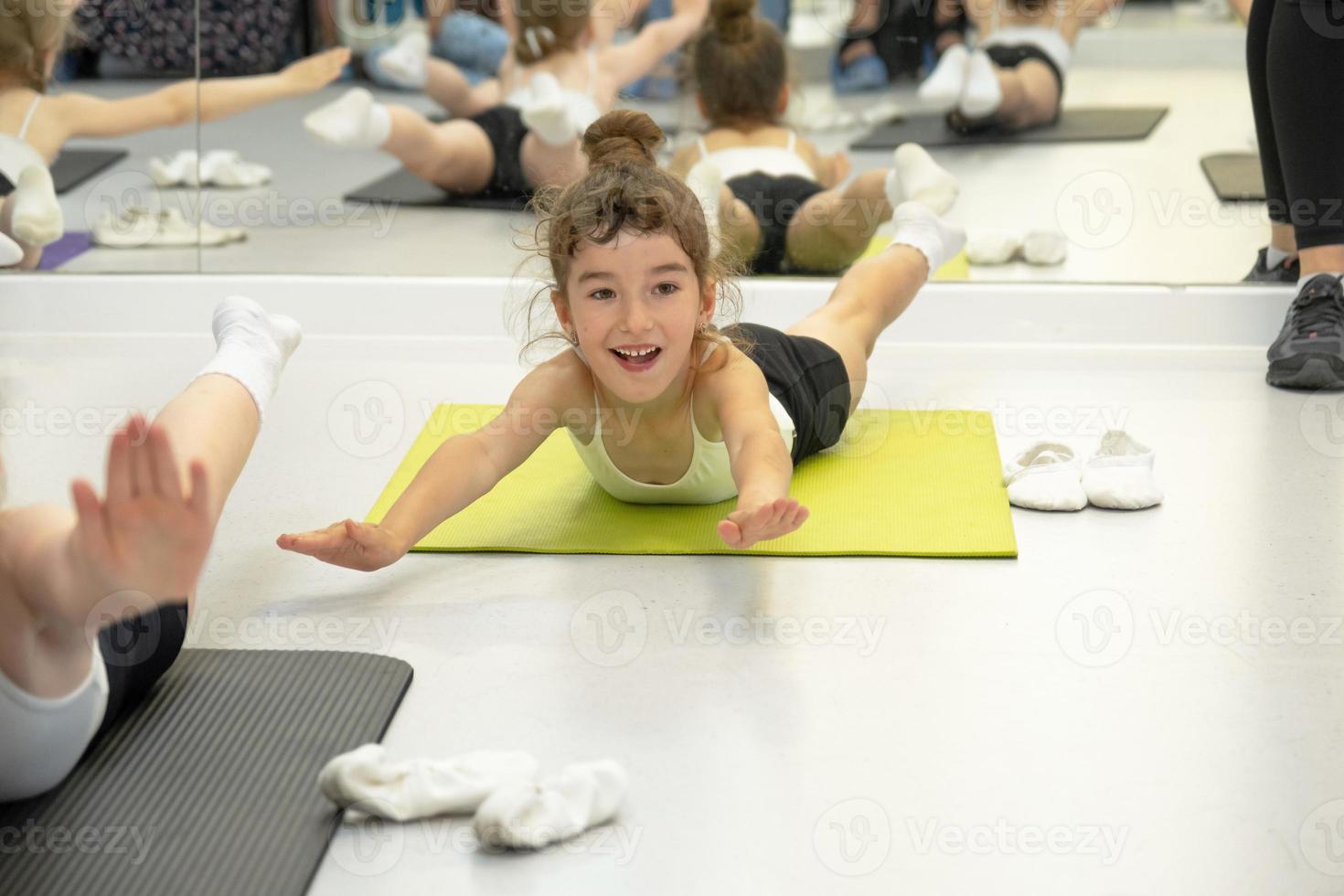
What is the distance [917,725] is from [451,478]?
24.6 inches

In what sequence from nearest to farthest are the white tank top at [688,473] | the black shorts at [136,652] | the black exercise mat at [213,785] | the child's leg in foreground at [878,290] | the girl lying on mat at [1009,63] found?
1. the black exercise mat at [213,785]
2. the black shorts at [136,652]
3. the white tank top at [688,473]
4. the child's leg in foreground at [878,290]
5. the girl lying on mat at [1009,63]

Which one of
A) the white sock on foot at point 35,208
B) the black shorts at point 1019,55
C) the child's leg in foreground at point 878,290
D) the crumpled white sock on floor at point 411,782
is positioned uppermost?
the black shorts at point 1019,55

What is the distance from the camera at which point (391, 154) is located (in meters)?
2.95

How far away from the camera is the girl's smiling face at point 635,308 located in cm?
168

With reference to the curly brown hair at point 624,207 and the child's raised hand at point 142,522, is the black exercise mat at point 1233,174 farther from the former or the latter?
the child's raised hand at point 142,522

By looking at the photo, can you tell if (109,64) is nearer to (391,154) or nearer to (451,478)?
(391,154)

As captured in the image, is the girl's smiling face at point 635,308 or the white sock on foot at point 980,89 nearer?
the girl's smiling face at point 635,308

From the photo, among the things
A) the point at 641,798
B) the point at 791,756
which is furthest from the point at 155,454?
the point at 791,756

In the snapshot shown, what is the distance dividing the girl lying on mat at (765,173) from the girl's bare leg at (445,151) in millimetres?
433

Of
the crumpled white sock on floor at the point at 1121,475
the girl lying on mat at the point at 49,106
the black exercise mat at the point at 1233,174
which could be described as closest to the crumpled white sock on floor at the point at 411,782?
the crumpled white sock on floor at the point at 1121,475

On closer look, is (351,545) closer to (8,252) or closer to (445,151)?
(8,252)

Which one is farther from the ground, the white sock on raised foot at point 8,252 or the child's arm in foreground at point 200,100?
the white sock on raised foot at point 8,252

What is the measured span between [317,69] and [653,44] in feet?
2.12

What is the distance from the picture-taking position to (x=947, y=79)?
2.70 meters
